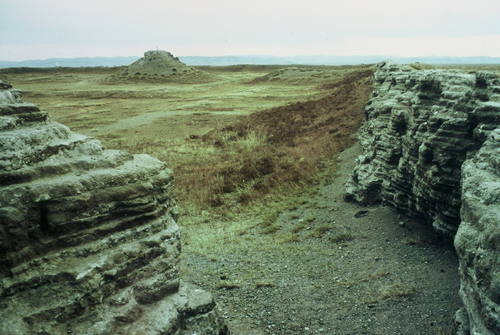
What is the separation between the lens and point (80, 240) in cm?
718

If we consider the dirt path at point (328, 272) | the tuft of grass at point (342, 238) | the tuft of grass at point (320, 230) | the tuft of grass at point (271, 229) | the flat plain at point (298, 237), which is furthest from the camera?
the tuft of grass at point (271, 229)

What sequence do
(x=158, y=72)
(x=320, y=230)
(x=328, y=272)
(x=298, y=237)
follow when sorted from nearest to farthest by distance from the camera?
(x=328, y=272) < (x=298, y=237) < (x=320, y=230) < (x=158, y=72)

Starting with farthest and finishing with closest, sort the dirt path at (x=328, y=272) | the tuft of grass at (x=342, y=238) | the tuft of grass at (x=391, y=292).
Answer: the tuft of grass at (x=342, y=238)
the tuft of grass at (x=391, y=292)
the dirt path at (x=328, y=272)

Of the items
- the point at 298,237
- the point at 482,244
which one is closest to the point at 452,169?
the point at 482,244

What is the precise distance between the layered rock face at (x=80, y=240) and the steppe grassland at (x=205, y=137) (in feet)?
38.6

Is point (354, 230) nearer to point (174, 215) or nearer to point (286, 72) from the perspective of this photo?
point (174, 215)

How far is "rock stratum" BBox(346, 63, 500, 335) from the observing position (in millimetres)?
7140

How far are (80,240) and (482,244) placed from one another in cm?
656

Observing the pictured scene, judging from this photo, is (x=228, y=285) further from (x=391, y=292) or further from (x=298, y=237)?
(x=391, y=292)

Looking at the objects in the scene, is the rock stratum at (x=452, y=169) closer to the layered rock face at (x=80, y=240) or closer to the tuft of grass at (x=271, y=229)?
the tuft of grass at (x=271, y=229)

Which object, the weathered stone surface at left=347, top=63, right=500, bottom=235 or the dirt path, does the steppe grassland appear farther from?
the weathered stone surface at left=347, top=63, right=500, bottom=235

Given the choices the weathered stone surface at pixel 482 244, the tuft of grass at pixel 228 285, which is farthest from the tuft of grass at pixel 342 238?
the weathered stone surface at pixel 482 244

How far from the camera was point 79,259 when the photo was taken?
7.10 m

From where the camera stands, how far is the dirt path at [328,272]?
1091 centimetres
